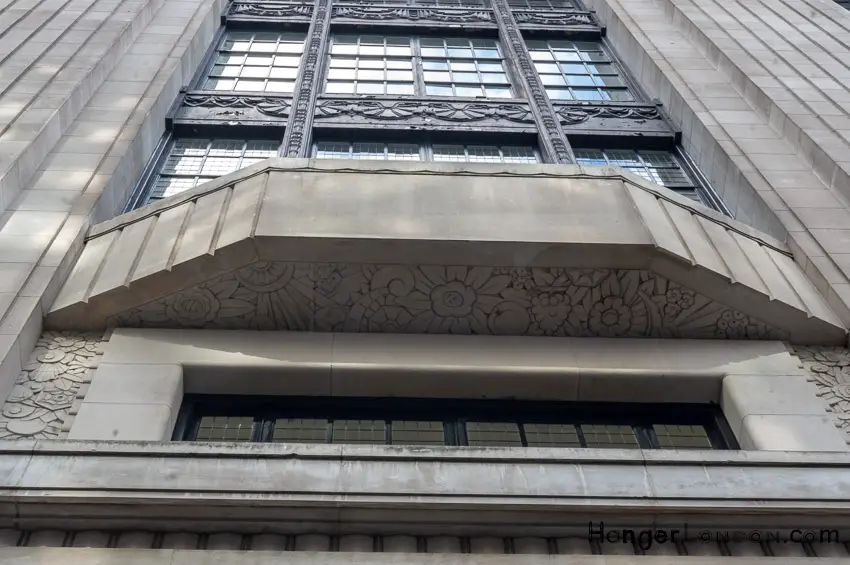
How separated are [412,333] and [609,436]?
257cm

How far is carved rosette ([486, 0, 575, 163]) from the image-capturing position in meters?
15.5

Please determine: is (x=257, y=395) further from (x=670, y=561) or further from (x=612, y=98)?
(x=612, y=98)

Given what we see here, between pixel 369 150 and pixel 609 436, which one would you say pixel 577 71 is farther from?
pixel 609 436

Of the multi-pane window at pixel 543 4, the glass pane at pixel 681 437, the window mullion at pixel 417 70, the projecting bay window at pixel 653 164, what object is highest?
the multi-pane window at pixel 543 4

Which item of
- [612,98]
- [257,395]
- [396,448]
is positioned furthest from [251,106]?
[396,448]

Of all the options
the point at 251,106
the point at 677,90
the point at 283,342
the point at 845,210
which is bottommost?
the point at 283,342

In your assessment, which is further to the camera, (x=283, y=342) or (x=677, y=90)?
(x=677, y=90)

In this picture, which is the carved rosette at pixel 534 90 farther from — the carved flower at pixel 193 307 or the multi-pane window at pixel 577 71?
the carved flower at pixel 193 307

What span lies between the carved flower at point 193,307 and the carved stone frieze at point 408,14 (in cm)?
1446

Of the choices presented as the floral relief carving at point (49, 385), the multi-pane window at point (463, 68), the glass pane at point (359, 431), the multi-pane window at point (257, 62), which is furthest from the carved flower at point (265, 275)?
→ the multi-pane window at point (463, 68)

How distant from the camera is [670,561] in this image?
253 inches

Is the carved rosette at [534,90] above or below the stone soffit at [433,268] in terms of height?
above

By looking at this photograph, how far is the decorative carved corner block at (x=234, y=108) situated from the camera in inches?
641

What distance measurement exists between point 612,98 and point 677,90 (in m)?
2.66
